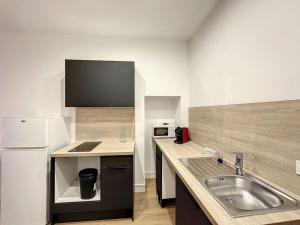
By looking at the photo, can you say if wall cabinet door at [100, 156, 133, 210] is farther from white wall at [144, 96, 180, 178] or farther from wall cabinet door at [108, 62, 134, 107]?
white wall at [144, 96, 180, 178]

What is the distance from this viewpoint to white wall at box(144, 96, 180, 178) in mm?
3328

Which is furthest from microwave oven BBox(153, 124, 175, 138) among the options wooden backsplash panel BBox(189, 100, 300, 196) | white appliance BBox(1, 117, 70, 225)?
white appliance BBox(1, 117, 70, 225)

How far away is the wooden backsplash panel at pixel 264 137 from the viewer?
1068 millimetres

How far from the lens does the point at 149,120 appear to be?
3340 millimetres

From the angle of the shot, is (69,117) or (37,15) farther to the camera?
(69,117)

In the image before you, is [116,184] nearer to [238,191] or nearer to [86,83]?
[238,191]

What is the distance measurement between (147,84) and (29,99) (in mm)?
1993

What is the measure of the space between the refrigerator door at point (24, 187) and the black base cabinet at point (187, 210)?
1598 mm

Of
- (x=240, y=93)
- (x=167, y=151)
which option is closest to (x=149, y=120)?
(x=167, y=151)

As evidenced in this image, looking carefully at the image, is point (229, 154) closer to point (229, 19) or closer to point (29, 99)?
point (229, 19)

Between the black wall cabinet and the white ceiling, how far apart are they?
1.87 ft

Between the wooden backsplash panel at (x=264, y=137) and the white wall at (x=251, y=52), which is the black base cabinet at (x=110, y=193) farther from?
the white wall at (x=251, y=52)

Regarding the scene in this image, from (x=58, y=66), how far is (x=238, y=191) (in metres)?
3.06

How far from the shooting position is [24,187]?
79.8 inches
